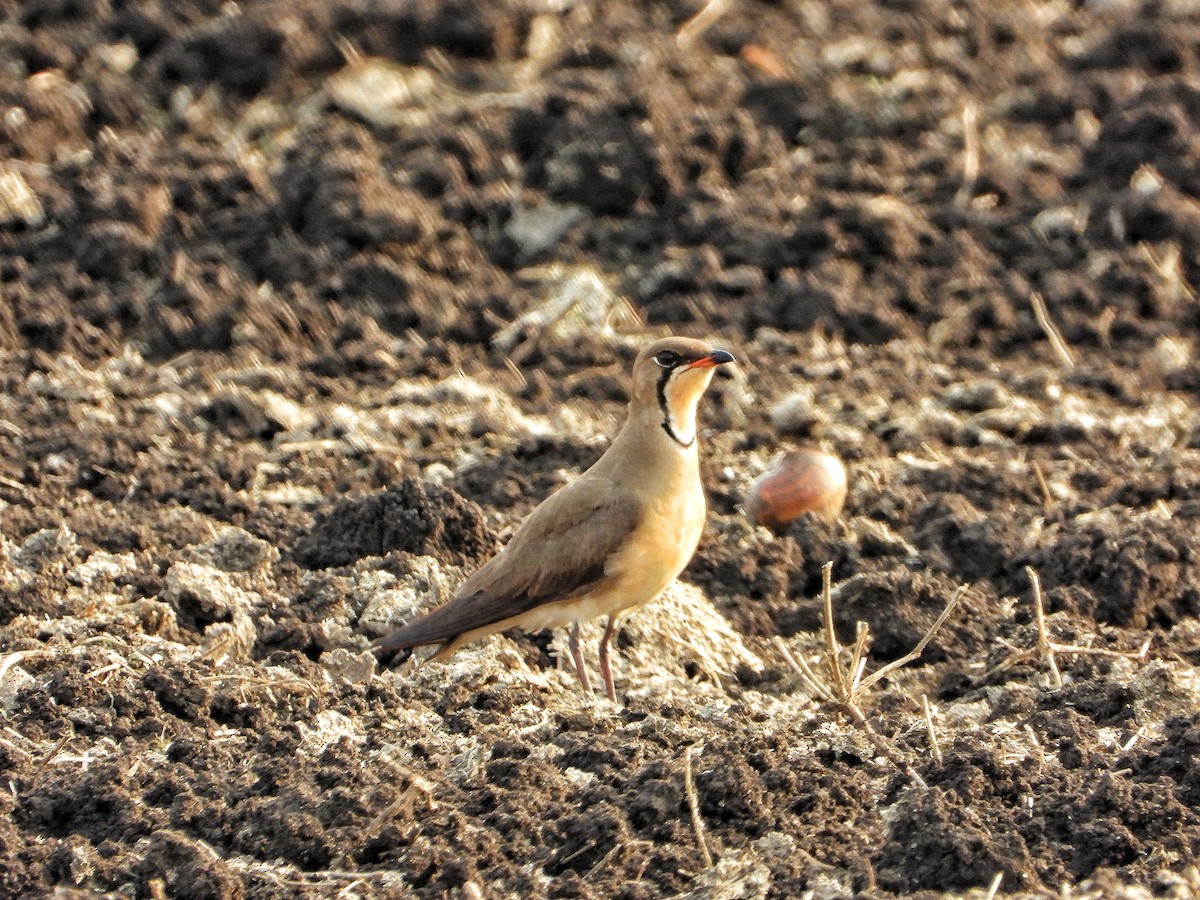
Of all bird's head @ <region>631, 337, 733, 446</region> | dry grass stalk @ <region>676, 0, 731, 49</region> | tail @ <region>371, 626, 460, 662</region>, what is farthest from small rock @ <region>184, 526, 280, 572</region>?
dry grass stalk @ <region>676, 0, 731, 49</region>

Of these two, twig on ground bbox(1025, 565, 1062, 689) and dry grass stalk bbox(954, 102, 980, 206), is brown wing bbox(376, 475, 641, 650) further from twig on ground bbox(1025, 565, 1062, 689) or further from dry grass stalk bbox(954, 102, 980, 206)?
dry grass stalk bbox(954, 102, 980, 206)

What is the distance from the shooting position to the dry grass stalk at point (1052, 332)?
827cm

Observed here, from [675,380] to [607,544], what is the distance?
660mm

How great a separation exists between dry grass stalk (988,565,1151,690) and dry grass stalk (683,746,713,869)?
1.36 m

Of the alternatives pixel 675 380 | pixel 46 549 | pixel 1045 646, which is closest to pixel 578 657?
pixel 675 380

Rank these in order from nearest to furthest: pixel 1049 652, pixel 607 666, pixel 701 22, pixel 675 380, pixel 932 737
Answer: pixel 932 737 < pixel 1049 652 < pixel 607 666 < pixel 675 380 < pixel 701 22

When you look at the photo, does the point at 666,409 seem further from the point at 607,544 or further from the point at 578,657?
the point at 578,657

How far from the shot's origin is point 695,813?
4.79 metres

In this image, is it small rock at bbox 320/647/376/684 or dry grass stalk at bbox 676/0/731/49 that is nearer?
small rock at bbox 320/647/376/684

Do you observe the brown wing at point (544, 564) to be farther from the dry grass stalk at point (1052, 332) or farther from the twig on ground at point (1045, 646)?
the dry grass stalk at point (1052, 332)

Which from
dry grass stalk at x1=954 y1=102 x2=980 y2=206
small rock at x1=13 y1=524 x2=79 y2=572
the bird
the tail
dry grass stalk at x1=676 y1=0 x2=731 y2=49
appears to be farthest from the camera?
dry grass stalk at x1=676 y1=0 x2=731 y2=49

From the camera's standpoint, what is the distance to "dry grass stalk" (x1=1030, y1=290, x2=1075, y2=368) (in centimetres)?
827

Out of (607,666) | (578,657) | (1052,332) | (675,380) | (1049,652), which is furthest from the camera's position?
(1052,332)

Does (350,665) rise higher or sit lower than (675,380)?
lower
